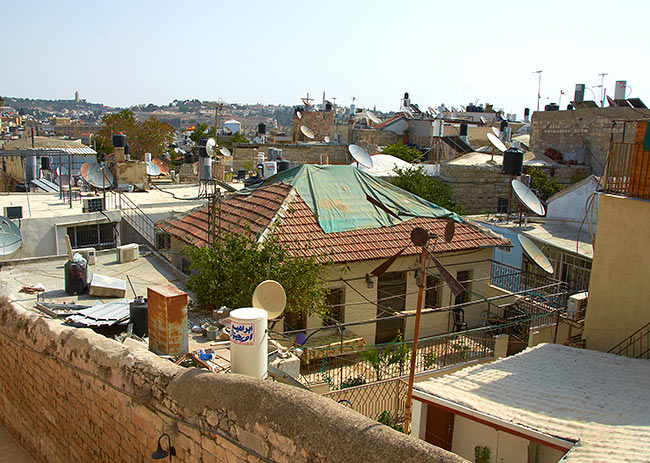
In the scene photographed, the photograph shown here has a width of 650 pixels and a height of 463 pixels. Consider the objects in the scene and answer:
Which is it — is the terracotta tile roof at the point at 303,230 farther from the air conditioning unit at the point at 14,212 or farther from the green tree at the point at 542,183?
the green tree at the point at 542,183

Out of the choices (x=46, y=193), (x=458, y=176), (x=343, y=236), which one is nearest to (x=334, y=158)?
(x=458, y=176)

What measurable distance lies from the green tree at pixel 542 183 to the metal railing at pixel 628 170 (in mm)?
13328

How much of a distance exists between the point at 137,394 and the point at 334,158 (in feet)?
94.6

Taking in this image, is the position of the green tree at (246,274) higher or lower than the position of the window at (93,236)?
higher

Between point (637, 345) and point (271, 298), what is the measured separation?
676 centimetres

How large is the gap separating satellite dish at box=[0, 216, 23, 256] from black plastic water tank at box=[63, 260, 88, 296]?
313 cm

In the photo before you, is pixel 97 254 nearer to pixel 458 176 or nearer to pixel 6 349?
pixel 6 349

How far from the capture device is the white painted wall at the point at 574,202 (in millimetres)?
19188

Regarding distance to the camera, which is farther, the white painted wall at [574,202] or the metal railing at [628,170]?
the white painted wall at [574,202]

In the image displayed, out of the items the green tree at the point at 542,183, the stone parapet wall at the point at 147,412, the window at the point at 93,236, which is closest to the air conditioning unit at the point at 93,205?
the window at the point at 93,236

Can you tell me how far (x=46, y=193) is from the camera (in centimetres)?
2291

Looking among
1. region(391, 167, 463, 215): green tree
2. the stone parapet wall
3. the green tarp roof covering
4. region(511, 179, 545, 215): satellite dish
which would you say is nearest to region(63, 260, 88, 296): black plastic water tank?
the stone parapet wall

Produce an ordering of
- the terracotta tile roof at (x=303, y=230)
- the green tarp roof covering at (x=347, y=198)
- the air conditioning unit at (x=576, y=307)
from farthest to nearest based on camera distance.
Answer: the green tarp roof covering at (x=347, y=198), the terracotta tile roof at (x=303, y=230), the air conditioning unit at (x=576, y=307)

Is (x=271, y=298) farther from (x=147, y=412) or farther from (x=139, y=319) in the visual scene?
(x=147, y=412)
